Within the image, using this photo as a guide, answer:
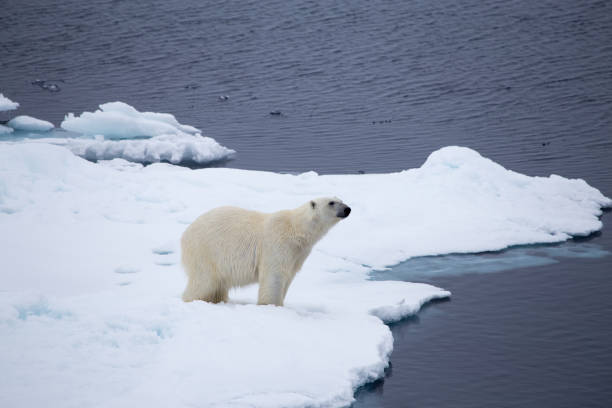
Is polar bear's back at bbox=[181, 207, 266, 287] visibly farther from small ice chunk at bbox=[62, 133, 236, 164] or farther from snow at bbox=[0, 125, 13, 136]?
snow at bbox=[0, 125, 13, 136]

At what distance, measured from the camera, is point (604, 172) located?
1509cm

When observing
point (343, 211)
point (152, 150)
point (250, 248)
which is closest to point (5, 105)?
point (152, 150)

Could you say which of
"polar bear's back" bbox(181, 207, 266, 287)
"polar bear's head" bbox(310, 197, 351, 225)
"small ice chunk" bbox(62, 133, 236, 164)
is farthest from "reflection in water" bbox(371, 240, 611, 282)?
"small ice chunk" bbox(62, 133, 236, 164)

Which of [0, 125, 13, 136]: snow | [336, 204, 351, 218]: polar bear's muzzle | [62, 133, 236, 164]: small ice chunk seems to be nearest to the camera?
[336, 204, 351, 218]: polar bear's muzzle

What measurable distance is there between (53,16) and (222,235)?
34717mm

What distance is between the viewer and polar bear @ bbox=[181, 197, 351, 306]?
23.5ft

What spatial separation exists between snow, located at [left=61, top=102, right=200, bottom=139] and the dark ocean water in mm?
1956

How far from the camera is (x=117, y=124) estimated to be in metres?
18.1

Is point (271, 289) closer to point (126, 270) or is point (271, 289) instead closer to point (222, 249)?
point (222, 249)

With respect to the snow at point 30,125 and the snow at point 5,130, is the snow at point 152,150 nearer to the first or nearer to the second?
the snow at point 30,125

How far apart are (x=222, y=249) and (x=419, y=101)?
16.1 metres

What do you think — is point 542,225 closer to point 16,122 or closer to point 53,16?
point 16,122

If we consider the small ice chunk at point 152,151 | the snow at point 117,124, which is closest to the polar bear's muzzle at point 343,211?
the small ice chunk at point 152,151

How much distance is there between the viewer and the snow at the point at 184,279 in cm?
575
